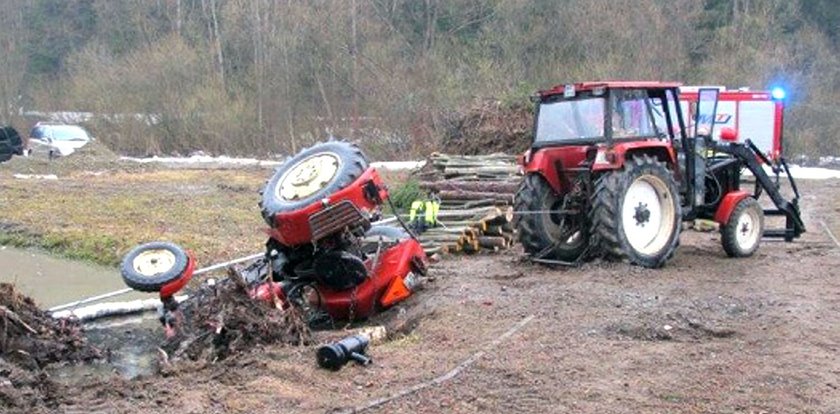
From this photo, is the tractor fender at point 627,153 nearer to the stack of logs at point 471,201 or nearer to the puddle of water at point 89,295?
the stack of logs at point 471,201

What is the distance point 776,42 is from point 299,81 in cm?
2066

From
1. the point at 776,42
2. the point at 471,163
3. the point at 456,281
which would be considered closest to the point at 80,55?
the point at 776,42

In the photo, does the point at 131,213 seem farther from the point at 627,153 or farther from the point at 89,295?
the point at 627,153

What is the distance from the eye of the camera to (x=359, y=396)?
575 cm

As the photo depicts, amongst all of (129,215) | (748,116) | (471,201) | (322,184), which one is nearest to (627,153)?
(322,184)

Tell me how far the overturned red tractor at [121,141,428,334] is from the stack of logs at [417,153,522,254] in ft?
10.1

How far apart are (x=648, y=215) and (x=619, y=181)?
751 mm

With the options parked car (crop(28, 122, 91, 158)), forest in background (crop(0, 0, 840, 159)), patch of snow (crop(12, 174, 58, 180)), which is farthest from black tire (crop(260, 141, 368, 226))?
parked car (crop(28, 122, 91, 158))

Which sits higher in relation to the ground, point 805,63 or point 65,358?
point 65,358

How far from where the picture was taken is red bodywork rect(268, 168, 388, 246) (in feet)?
26.9

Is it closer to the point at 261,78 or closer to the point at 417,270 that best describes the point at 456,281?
the point at 417,270

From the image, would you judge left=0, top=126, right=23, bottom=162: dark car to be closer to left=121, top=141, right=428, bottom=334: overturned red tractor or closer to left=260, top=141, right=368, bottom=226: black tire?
left=260, top=141, right=368, bottom=226: black tire

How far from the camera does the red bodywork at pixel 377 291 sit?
29.2ft

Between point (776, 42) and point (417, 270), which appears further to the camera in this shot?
point (776, 42)
